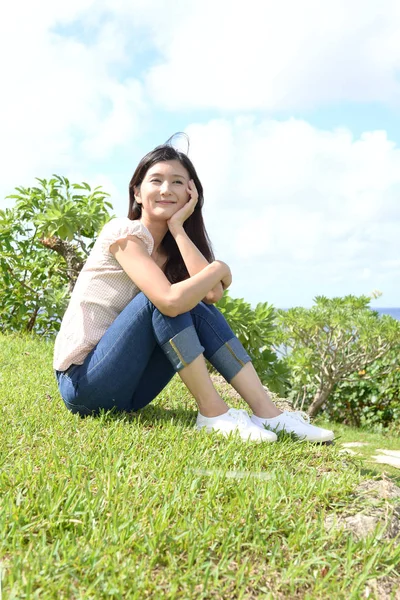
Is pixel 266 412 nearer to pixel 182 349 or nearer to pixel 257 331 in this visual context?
pixel 182 349

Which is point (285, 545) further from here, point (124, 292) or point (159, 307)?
point (124, 292)

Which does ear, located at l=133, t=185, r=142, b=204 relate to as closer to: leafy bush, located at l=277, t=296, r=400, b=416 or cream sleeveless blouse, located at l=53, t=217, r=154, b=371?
cream sleeveless blouse, located at l=53, t=217, r=154, b=371

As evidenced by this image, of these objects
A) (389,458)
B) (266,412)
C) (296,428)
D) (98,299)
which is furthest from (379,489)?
(389,458)

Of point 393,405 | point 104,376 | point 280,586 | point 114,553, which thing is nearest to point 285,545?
point 280,586

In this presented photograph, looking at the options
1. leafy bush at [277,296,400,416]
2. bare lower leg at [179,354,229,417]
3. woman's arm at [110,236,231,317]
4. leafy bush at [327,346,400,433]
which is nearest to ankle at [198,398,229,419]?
bare lower leg at [179,354,229,417]

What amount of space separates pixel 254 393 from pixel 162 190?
1215mm

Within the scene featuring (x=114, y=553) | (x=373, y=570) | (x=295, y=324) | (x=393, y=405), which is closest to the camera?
(x=114, y=553)

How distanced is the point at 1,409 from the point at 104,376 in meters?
0.77

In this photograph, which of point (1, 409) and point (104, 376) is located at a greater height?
point (104, 376)

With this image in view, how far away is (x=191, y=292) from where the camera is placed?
2824mm

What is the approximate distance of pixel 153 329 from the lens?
2869 millimetres

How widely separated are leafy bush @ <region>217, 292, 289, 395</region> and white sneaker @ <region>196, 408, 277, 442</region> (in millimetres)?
2893

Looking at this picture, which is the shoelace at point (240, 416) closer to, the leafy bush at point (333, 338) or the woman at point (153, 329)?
the woman at point (153, 329)

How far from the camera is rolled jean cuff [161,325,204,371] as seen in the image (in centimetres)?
282
